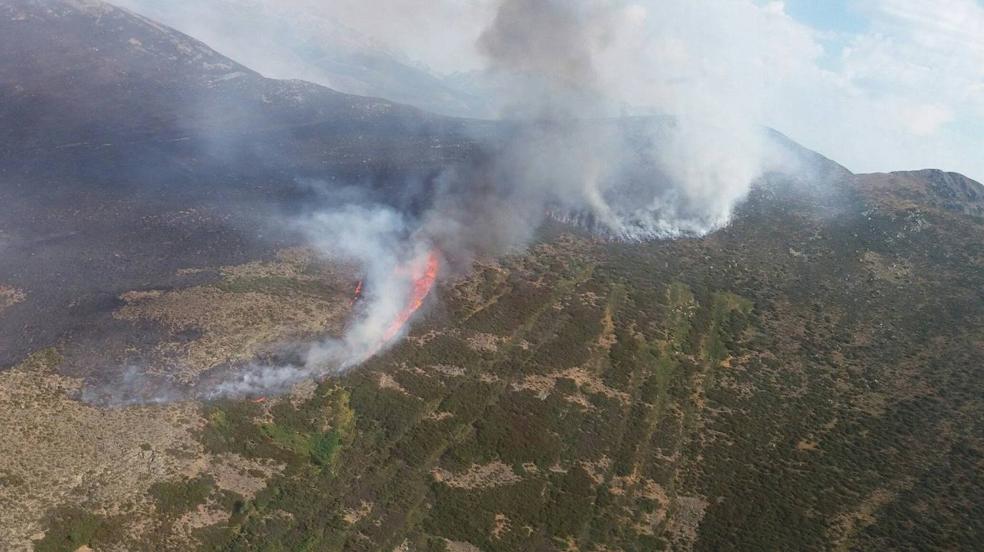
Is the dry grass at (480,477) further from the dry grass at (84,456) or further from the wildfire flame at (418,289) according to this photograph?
the wildfire flame at (418,289)

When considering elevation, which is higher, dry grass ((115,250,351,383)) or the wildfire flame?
the wildfire flame

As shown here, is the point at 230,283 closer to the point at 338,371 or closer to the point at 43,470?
the point at 338,371

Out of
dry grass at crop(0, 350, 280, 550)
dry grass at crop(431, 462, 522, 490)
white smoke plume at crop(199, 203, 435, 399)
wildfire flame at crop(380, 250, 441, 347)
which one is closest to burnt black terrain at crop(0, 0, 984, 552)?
dry grass at crop(431, 462, 522, 490)

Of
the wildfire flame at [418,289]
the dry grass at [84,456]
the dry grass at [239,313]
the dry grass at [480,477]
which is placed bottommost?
the dry grass at [84,456]

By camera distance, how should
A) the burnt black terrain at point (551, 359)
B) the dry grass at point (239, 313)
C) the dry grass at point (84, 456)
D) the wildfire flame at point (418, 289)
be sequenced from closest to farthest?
the dry grass at point (84, 456)
the burnt black terrain at point (551, 359)
the dry grass at point (239, 313)
the wildfire flame at point (418, 289)

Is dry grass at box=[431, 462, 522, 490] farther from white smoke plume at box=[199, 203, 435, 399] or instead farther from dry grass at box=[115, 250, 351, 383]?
dry grass at box=[115, 250, 351, 383]

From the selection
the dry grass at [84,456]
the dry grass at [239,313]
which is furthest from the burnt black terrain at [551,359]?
the dry grass at [239,313]

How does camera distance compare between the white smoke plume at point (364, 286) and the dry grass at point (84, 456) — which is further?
the white smoke plume at point (364, 286)

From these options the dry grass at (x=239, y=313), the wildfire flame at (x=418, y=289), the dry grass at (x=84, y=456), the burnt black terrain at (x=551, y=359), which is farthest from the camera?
the wildfire flame at (x=418, y=289)

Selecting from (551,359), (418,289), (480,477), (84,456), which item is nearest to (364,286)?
(418,289)

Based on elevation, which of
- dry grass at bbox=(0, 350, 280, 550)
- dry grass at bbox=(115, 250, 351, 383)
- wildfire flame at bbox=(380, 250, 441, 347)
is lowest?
dry grass at bbox=(0, 350, 280, 550)

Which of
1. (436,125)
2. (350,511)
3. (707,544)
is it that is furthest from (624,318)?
(436,125)
